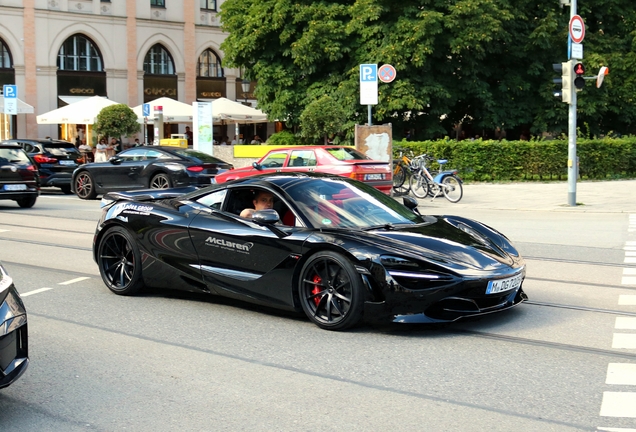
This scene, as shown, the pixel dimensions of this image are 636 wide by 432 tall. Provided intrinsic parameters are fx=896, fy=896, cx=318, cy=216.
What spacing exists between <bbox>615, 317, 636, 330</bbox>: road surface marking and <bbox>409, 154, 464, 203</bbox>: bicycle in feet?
47.8

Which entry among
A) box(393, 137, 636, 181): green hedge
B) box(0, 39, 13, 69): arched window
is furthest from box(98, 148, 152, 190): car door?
box(0, 39, 13, 69): arched window

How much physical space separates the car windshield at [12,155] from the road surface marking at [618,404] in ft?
57.0

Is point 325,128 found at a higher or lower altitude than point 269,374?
higher

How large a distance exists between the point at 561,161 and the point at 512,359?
23128 millimetres

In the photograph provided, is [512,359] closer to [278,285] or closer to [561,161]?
[278,285]

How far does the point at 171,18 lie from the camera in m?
54.0

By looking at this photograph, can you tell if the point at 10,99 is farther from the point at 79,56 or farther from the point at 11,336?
the point at 11,336

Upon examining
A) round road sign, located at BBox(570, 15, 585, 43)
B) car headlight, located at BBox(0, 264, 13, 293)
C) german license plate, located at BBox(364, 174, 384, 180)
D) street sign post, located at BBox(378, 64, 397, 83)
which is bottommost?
german license plate, located at BBox(364, 174, 384, 180)

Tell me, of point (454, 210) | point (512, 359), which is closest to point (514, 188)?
point (454, 210)

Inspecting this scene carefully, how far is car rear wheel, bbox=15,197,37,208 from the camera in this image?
20.9 metres

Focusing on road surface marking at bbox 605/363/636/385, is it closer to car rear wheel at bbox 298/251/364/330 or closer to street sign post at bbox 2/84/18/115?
car rear wheel at bbox 298/251/364/330

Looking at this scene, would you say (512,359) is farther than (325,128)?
No

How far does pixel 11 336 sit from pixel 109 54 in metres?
48.4

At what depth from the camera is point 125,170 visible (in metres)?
22.9
